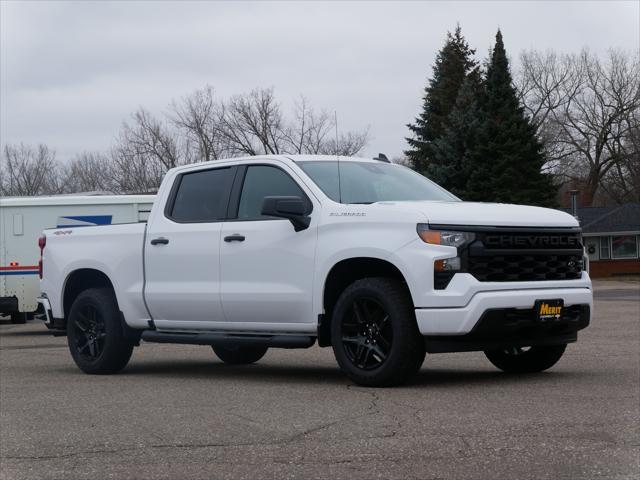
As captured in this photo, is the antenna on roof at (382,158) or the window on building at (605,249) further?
the window on building at (605,249)

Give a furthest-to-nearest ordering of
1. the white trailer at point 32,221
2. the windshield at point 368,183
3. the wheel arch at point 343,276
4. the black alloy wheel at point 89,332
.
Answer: the white trailer at point 32,221, the black alloy wheel at point 89,332, the windshield at point 368,183, the wheel arch at point 343,276

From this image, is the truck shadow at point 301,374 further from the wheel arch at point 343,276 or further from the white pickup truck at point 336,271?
the wheel arch at point 343,276

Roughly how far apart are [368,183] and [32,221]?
14.0 meters

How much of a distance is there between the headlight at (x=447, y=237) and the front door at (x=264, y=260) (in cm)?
117

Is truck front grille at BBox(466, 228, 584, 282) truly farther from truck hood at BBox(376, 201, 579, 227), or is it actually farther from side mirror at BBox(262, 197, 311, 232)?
side mirror at BBox(262, 197, 311, 232)

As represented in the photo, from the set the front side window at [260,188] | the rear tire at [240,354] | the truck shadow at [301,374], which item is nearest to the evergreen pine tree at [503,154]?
the rear tire at [240,354]

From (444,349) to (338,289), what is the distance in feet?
4.03

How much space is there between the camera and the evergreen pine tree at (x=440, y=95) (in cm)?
6331

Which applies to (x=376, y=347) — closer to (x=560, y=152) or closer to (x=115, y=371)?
(x=115, y=371)

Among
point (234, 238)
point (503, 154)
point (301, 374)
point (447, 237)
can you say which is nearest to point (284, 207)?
point (234, 238)

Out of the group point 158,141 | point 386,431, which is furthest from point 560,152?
point 386,431

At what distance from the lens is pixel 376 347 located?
29.7ft

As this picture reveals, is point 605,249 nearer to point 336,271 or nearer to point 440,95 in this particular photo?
point 440,95

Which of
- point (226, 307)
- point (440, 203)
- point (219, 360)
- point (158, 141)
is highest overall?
point (158, 141)
